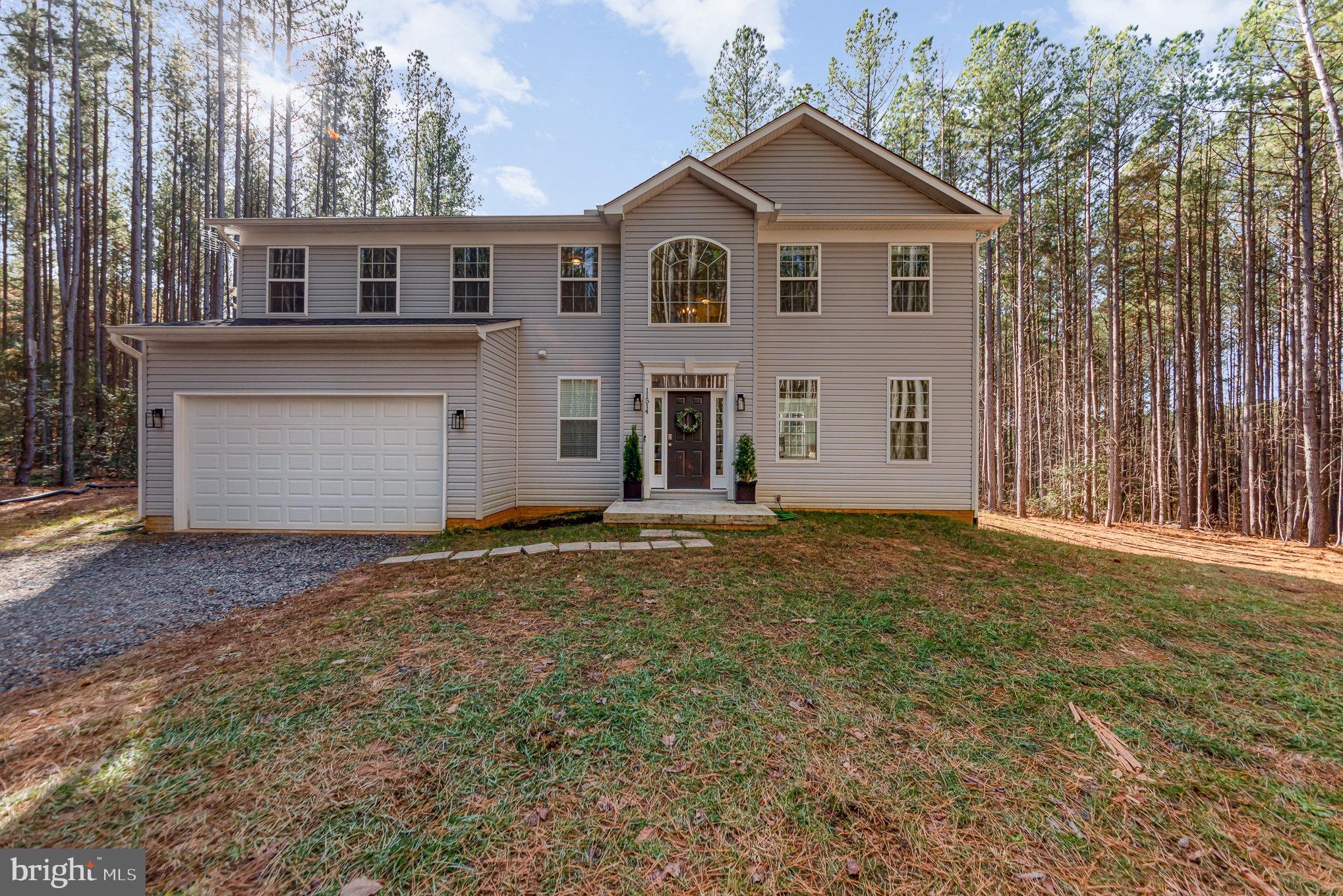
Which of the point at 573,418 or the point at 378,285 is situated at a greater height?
the point at 378,285

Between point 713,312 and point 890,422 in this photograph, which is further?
point 890,422

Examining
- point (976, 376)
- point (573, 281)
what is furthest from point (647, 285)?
point (976, 376)

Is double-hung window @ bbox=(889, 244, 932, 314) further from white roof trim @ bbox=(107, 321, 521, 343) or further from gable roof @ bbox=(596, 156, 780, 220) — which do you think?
white roof trim @ bbox=(107, 321, 521, 343)

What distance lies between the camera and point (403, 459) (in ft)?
24.6

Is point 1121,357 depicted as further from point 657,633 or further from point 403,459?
point 403,459

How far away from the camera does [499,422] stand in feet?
27.1

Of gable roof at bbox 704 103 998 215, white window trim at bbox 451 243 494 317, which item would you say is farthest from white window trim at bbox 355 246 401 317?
gable roof at bbox 704 103 998 215

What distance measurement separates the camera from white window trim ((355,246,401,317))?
30.5 ft

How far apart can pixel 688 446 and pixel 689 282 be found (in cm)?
305

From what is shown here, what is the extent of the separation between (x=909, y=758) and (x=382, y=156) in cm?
1987

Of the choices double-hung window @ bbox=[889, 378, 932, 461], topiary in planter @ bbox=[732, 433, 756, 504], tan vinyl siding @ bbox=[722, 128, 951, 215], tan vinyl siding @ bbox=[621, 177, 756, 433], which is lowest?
topiary in planter @ bbox=[732, 433, 756, 504]

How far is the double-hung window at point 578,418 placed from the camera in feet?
30.0

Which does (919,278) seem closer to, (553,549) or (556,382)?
(556,382)

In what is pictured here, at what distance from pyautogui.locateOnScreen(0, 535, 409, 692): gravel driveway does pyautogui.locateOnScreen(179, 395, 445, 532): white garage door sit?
41 cm
